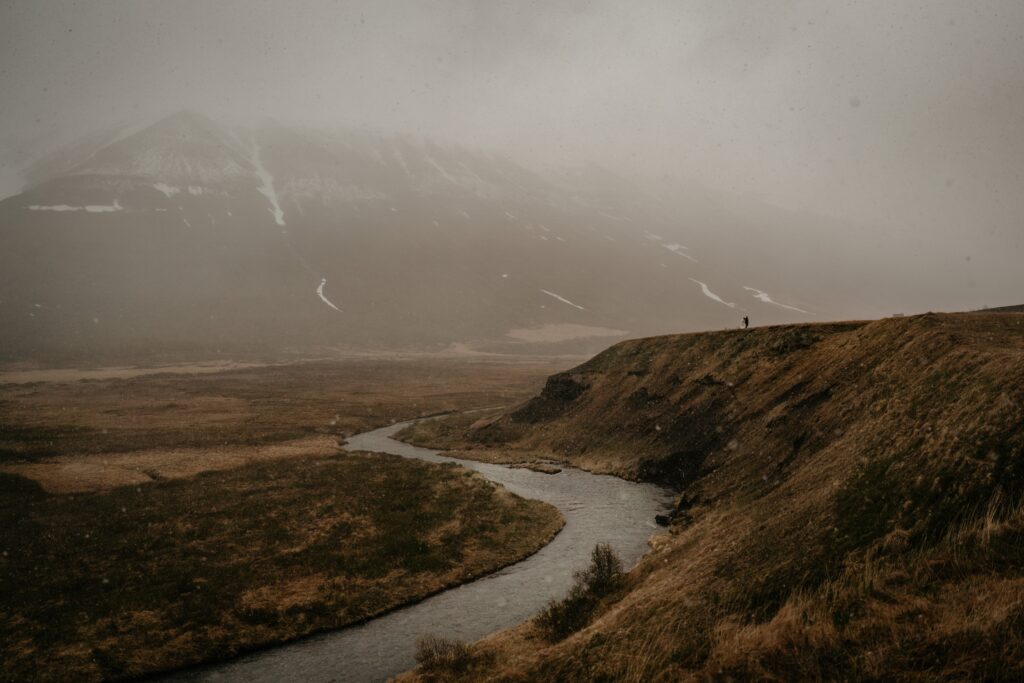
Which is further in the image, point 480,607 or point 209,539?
point 209,539

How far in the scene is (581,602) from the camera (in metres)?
22.1

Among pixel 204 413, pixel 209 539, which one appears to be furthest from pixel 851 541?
pixel 204 413

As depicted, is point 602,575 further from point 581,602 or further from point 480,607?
point 480,607

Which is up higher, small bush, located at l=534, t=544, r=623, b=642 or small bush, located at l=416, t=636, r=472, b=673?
small bush, located at l=534, t=544, r=623, b=642

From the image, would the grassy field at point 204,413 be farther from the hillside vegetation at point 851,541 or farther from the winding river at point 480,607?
the hillside vegetation at point 851,541

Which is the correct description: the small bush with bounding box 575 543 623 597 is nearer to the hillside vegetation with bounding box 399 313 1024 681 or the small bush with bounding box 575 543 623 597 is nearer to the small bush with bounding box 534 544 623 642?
the small bush with bounding box 534 544 623 642

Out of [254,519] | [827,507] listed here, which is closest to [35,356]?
[254,519]

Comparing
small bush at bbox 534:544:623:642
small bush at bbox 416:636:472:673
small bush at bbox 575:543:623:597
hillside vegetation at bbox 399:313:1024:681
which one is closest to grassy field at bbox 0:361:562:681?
small bush at bbox 416:636:472:673

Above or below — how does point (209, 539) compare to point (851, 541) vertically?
below

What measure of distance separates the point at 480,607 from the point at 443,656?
5.86m

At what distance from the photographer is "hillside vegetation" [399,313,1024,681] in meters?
12.2

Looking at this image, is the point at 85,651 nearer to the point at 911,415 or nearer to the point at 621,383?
the point at 911,415

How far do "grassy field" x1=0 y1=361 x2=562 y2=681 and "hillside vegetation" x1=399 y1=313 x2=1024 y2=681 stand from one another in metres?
9.94

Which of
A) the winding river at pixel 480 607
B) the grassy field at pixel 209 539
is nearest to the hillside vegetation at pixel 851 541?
the winding river at pixel 480 607
